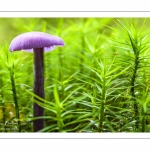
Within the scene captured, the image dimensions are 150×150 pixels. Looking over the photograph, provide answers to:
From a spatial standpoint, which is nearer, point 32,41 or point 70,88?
point 32,41

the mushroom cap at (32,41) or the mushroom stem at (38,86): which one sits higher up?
the mushroom cap at (32,41)

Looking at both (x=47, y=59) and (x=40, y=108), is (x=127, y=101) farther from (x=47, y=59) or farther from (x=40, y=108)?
(x=47, y=59)

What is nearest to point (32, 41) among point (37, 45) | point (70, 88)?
point (37, 45)

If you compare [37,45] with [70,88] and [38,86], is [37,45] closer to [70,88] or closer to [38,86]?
[38,86]

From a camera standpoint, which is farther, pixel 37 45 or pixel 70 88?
pixel 70 88

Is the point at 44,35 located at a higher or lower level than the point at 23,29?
lower

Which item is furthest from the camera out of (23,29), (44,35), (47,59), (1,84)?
(23,29)

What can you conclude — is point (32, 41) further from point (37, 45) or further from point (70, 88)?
point (70, 88)

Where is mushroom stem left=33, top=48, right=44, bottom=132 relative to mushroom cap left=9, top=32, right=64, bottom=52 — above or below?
below
